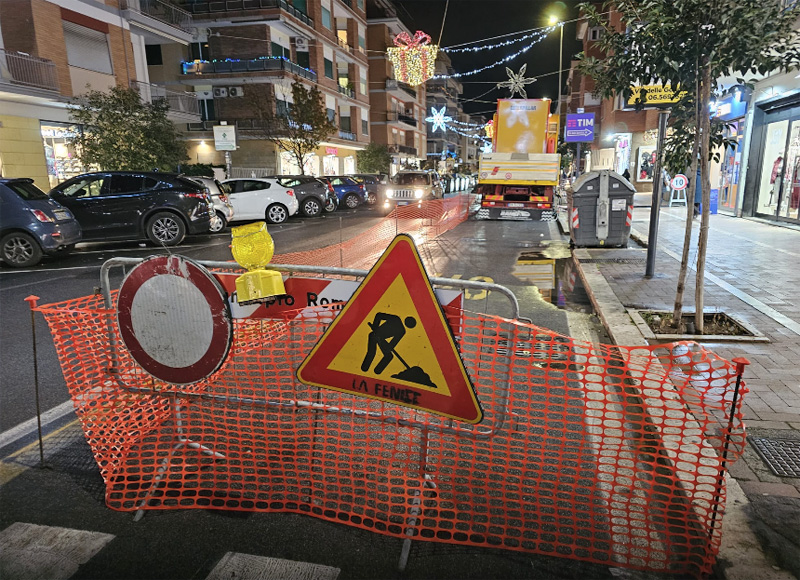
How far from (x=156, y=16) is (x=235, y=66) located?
9.27 meters

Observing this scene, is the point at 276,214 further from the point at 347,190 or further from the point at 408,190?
the point at 347,190

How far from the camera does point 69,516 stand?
288 centimetres

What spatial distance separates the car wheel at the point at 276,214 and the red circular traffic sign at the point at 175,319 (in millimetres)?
16620

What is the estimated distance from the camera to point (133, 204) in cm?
1244

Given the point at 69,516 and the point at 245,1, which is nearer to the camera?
the point at 69,516

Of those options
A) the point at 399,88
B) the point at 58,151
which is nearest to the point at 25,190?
the point at 58,151

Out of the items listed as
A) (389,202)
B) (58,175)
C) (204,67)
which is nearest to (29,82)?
(58,175)

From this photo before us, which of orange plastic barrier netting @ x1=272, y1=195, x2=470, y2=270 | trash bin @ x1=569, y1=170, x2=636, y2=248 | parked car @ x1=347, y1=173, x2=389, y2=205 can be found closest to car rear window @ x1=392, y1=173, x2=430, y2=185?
orange plastic barrier netting @ x1=272, y1=195, x2=470, y2=270

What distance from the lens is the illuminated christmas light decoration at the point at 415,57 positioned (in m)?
21.3

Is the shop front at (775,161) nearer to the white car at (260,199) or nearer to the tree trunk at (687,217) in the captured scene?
the tree trunk at (687,217)

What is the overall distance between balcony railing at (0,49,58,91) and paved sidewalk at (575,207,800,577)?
18.8 m

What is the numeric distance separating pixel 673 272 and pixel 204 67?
112 ft

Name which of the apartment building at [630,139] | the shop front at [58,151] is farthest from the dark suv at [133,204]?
the apartment building at [630,139]

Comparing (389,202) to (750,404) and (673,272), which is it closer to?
(673,272)
